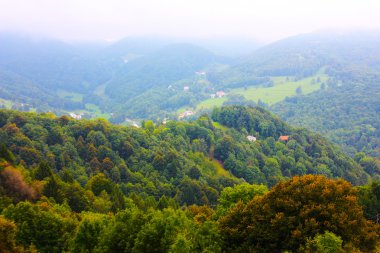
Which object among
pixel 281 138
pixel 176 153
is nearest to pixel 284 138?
pixel 281 138

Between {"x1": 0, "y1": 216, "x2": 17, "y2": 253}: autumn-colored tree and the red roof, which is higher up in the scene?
{"x1": 0, "y1": 216, "x2": 17, "y2": 253}: autumn-colored tree

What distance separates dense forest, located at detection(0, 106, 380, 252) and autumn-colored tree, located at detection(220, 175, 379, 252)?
0.08m

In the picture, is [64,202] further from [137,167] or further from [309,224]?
[137,167]

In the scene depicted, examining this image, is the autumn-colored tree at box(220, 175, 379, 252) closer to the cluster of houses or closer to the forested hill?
the forested hill

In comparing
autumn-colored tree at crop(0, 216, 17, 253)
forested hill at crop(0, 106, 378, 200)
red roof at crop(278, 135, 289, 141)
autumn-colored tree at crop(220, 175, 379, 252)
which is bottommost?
red roof at crop(278, 135, 289, 141)

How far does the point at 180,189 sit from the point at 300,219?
159ft

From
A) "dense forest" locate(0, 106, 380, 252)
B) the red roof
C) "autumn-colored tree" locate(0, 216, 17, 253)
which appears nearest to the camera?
"autumn-colored tree" locate(0, 216, 17, 253)

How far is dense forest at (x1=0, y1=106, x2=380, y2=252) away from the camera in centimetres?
2542

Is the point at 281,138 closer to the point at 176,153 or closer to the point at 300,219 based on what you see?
the point at 176,153

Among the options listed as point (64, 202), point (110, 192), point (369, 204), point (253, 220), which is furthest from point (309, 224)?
point (110, 192)

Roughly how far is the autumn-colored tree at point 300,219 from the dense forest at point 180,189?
0.08 metres

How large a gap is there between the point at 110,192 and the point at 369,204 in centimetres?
3868

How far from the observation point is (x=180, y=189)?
72.4 metres

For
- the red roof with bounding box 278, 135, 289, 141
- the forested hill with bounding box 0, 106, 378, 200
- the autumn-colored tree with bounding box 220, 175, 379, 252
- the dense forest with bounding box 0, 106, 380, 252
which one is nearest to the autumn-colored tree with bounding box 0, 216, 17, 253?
the dense forest with bounding box 0, 106, 380, 252
